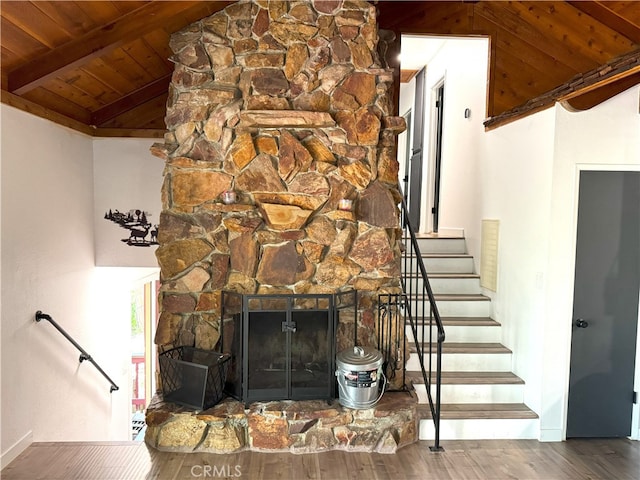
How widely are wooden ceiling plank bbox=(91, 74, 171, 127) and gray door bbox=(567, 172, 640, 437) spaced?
12.9 ft

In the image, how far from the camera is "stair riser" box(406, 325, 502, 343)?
4191 millimetres

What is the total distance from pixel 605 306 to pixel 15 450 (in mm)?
4378

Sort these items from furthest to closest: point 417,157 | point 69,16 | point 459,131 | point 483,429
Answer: point 417,157, point 459,131, point 483,429, point 69,16

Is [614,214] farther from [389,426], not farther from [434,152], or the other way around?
[434,152]

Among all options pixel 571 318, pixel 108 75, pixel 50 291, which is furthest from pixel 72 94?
pixel 571 318

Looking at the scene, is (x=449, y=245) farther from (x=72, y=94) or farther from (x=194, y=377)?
(x=72, y=94)

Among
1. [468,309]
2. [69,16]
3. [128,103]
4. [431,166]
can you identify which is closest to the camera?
[69,16]

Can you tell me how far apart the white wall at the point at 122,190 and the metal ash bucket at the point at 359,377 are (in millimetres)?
2366

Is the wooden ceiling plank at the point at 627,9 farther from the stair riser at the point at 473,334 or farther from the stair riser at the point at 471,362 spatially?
the stair riser at the point at 471,362

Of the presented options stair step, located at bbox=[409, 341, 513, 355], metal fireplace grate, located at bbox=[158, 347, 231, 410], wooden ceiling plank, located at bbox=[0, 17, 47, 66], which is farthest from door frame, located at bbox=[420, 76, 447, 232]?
wooden ceiling plank, located at bbox=[0, 17, 47, 66]

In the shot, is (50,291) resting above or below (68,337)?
above

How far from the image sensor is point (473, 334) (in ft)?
13.8

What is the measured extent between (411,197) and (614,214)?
4.06 meters

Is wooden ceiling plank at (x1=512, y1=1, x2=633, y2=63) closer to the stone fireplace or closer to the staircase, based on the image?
the stone fireplace
